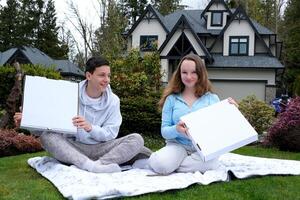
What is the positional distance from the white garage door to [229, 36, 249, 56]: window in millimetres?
A: 2119

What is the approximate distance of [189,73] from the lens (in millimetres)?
5309

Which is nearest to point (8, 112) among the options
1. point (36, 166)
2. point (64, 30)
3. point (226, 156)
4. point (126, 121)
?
point (126, 121)

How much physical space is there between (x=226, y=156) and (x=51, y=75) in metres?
12.3

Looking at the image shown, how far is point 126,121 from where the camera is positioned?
10766 millimetres

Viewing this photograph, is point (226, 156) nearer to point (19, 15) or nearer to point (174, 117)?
point (174, 117)

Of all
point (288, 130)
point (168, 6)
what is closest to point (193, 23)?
point (168, 6)

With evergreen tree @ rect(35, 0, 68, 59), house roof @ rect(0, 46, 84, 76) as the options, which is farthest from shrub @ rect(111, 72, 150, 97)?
evergreen tree @ rect(35, 0, 68, 59)

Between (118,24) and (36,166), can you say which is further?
(118,24)

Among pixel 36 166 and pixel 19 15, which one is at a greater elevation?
pixel 19 15

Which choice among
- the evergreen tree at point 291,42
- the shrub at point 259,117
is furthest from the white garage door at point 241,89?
the shrub at point 259,117

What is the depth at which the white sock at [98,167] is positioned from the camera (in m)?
5.03

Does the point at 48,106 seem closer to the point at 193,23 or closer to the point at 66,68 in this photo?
the point at 193,23

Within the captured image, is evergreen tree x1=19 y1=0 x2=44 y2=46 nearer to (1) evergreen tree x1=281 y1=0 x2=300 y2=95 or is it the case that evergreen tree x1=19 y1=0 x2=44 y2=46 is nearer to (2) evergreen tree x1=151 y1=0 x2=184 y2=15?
(2) evergreen tree x1=151 y1=0 x2=184 y2=15

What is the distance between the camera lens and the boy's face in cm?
544
